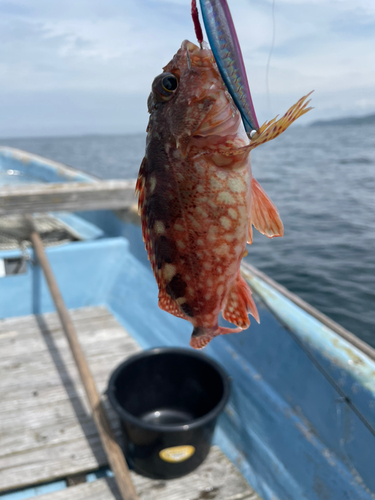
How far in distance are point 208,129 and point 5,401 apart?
347 cm

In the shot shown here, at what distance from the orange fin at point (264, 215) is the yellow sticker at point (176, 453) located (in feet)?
6.87

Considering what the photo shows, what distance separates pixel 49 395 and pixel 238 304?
3089 mm

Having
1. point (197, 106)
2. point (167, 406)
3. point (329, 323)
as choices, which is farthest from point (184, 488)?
point (197, 106)

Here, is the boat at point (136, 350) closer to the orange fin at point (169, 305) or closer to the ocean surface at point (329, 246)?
the orange fin at point (169, 305)

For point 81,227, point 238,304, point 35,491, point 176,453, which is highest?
point 238,304

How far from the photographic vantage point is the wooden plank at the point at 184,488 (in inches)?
110

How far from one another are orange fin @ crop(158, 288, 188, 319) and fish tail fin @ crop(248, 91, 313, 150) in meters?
0.52

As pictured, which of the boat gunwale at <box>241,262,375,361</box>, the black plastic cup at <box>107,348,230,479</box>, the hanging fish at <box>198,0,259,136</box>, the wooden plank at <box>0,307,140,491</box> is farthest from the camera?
the wooden plank at <box>0,307,140,491</box>

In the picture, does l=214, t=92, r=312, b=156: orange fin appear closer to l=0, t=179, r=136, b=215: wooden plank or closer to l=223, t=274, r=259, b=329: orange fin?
l=223, t=274, r=259, b=329: orange fin

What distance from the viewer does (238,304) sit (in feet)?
4.15

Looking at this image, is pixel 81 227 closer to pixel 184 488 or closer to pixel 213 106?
pixel 184 488

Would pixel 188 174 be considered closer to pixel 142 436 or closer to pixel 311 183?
pixel 142 436

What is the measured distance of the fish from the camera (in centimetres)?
110

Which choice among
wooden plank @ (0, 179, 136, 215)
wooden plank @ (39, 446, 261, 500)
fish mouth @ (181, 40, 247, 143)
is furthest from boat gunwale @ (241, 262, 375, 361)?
wooden plank @ (0, 179, 136, 215)
